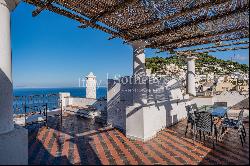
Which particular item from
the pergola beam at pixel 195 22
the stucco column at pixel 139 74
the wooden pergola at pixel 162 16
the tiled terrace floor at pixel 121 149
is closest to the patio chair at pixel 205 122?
the tiled terrace floor at pixel 121 149

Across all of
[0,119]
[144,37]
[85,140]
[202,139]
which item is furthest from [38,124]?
[202,139]

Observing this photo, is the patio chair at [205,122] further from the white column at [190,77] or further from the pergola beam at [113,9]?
the white column at [190,77]

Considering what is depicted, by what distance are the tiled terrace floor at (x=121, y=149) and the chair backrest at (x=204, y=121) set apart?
1.25 feet

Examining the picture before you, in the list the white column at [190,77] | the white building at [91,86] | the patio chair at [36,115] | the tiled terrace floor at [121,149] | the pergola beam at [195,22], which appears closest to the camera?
the pergola beam at [195,22]

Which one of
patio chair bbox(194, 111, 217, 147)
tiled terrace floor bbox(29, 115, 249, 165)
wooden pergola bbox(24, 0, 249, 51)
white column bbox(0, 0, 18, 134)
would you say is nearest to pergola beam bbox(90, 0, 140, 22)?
wooden pergola bbox(24, 0, 249, 51)

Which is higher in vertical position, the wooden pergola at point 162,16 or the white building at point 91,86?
the wooden pergola at point 162,16

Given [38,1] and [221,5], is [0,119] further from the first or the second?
[221,5]

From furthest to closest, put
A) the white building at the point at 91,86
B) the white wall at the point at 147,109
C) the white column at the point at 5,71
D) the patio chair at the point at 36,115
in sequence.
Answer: the white building at the point at 91,86, the patio chair at the point at 36,115, the white wall at the point at 147,109, the white column at the point at 5,71

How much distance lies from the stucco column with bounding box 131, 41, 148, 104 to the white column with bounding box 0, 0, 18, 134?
3.04m

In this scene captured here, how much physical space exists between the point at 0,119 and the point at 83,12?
2.31m

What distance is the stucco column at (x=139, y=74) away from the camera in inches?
217

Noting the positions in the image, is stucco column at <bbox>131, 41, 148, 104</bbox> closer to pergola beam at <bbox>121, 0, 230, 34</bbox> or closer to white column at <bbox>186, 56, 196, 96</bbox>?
pergola beam at <bbox>121, 0, 230, 34</bbox>

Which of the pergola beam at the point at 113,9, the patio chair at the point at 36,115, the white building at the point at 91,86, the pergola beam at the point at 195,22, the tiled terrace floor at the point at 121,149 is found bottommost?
the tiled terrace floor at the point at 121,149

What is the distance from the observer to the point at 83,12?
3.82 meters
